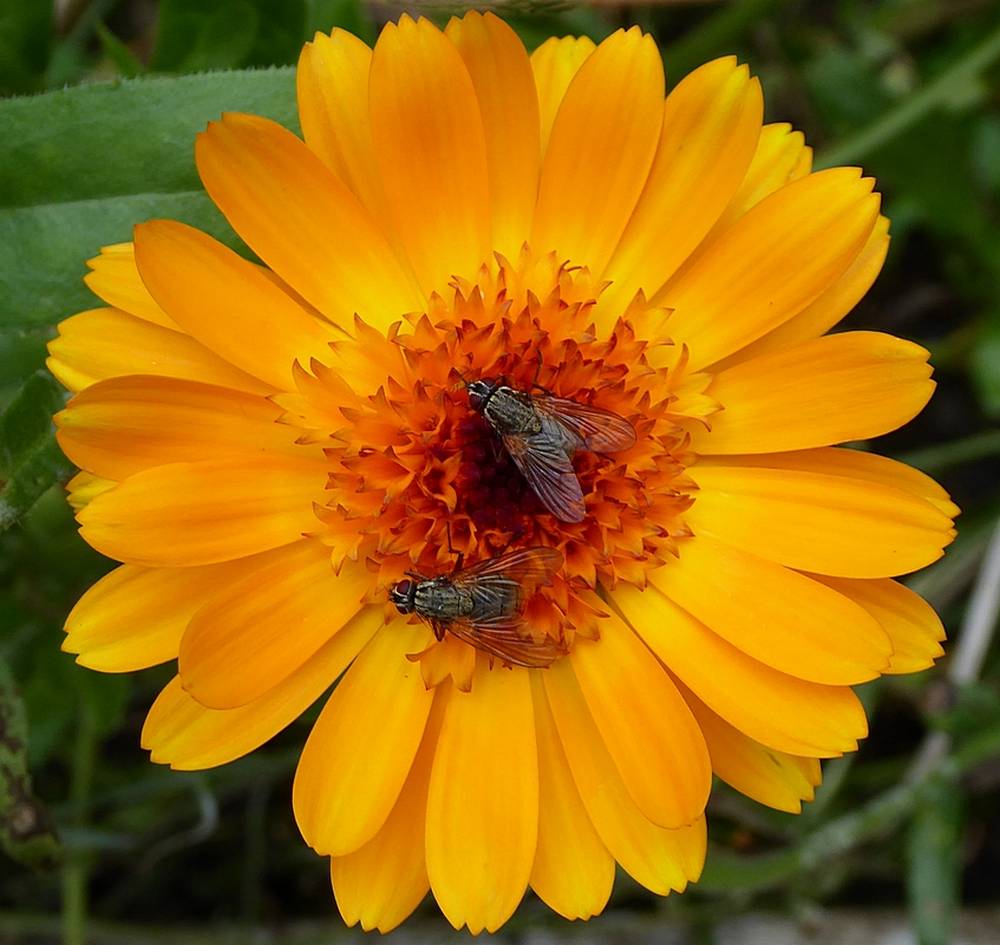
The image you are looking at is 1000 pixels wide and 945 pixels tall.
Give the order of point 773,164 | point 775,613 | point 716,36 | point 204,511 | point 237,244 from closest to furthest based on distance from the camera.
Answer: point 204,511 < point 775,613 < point 773,164 < point 237,244 < point 716,36

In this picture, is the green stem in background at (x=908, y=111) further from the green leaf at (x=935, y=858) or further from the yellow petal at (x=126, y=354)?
the yellow petal at (x=126, y=354)

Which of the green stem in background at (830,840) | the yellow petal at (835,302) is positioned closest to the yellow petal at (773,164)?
the yellow petal at (835,302)

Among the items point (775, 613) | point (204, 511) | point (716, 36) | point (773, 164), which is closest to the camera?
point (204, 511)

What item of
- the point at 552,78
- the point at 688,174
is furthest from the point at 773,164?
the point at 552,78

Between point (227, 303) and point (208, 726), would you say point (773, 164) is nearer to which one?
point (227, 303)

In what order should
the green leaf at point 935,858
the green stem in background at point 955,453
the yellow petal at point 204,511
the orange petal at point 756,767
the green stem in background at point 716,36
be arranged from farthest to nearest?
1. the green stem in background at point 955,453
2. the green stem in background at point 716,36
3. the green leaf at point 935,858
4. the orange petal at point 756,767
5. the yellow petal at point 204,511

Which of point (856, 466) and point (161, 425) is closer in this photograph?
point (161, 425)

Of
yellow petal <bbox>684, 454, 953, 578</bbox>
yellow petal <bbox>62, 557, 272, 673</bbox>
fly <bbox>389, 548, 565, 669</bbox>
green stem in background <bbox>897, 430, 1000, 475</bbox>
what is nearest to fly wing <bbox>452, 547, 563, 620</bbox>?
fly <bbox>389, 548, 565, 669</bbox>
